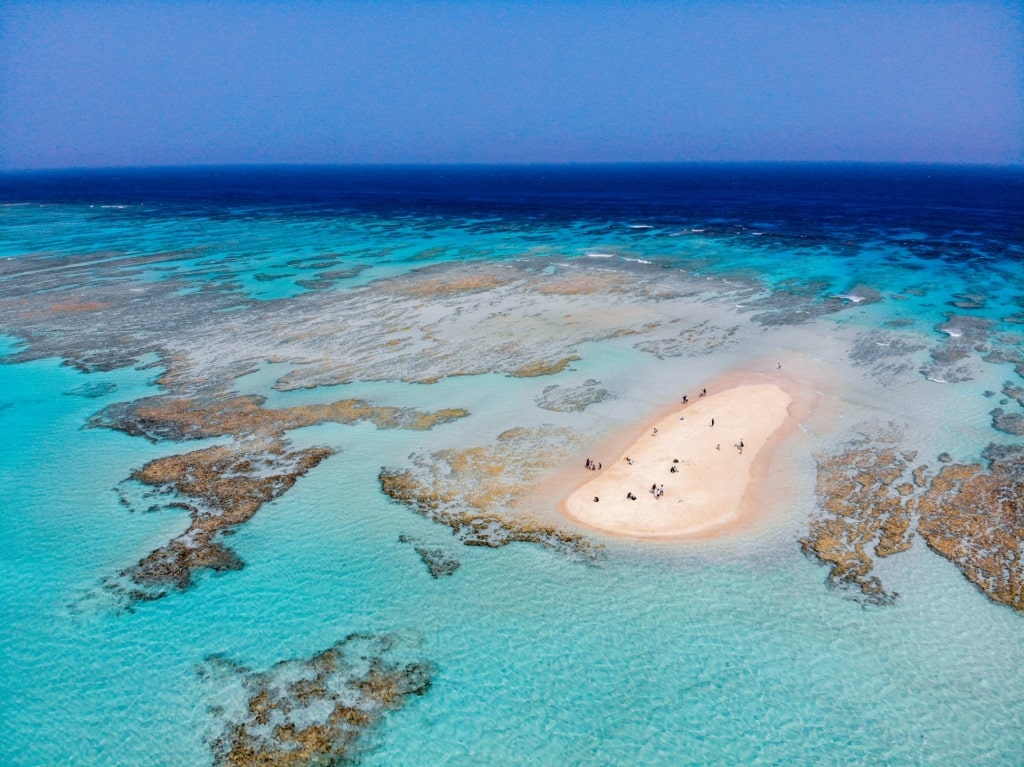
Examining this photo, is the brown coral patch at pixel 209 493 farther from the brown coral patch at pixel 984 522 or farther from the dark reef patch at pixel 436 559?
the brown coral patch at pixel 984 522

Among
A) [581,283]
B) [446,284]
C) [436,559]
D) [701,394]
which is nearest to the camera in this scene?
[436,559]

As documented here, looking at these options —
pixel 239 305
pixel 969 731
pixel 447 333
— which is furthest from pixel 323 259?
pixel 969 731

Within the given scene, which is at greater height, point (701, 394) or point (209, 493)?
point (701, 394)

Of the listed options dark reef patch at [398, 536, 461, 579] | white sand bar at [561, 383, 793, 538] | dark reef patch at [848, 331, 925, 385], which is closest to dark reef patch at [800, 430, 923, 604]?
white sand bar at [561, 383, 793, 538]

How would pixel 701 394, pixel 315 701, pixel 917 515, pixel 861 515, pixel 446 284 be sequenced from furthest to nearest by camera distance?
pixel 446 284 → pixel 701 394 → pixel 861 515 → pixel 917 515 → pixel 315 701

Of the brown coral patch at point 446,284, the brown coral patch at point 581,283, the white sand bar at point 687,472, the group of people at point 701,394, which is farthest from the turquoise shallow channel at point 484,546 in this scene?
the brown coral patch at point 446,284

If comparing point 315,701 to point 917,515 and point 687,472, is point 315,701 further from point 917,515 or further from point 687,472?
point 917,515

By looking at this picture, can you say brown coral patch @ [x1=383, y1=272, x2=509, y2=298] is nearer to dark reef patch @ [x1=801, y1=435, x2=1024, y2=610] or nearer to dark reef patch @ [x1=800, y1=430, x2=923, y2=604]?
dark reef patch @ [x1=800, y1=430, x2=923, y2=604]

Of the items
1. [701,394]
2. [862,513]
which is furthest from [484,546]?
[701,394]
